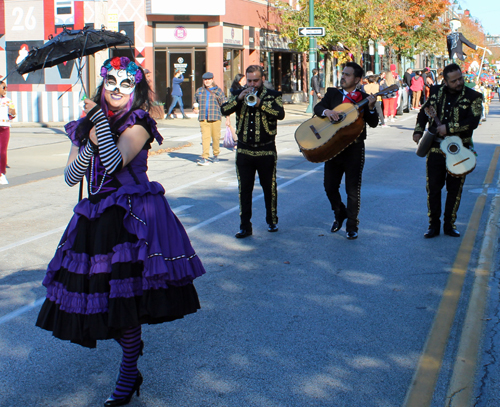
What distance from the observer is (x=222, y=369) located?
13.7 feet

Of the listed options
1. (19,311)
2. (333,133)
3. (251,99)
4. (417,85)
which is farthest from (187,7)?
(19,311)

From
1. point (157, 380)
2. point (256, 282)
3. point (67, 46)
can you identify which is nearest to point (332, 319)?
point (256, 282)

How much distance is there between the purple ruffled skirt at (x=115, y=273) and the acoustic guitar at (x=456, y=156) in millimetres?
4366

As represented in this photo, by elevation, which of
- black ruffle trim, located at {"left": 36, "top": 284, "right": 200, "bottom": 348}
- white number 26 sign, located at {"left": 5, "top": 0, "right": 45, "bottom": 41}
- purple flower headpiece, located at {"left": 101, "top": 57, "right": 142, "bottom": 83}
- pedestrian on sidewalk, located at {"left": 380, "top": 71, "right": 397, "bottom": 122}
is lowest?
black ruffle trim, located at {"left": 36, "top": 284, "right": 200, "bottom": 348}

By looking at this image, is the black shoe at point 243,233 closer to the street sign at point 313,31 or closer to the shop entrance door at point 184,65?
the street sign at point 313,31

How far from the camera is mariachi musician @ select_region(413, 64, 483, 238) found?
7.20m

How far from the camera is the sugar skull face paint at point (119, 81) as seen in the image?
3.77 metres

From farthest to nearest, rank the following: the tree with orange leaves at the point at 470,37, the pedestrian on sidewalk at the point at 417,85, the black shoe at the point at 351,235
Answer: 1. the tree with orange leaves at the point at 470,37
2. the pedestrian on sidewalk at the point at 417,85
3. the black shoe at the point at 351,235

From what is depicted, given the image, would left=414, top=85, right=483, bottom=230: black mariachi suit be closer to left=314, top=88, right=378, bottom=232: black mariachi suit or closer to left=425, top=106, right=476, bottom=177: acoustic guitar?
left=425, top=106, right=476, bottom=177: acoustic guitar

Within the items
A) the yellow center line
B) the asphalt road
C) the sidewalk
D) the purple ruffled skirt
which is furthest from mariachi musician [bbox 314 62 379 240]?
the sidewalk

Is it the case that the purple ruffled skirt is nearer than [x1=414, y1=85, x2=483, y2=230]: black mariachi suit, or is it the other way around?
the purple ruffled skirt

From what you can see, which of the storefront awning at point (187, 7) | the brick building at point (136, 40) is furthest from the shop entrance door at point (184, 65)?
the storefront awning at point (187, 7)

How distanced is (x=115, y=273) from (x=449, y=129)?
489 cm

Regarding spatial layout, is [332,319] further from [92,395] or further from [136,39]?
[136,39]
